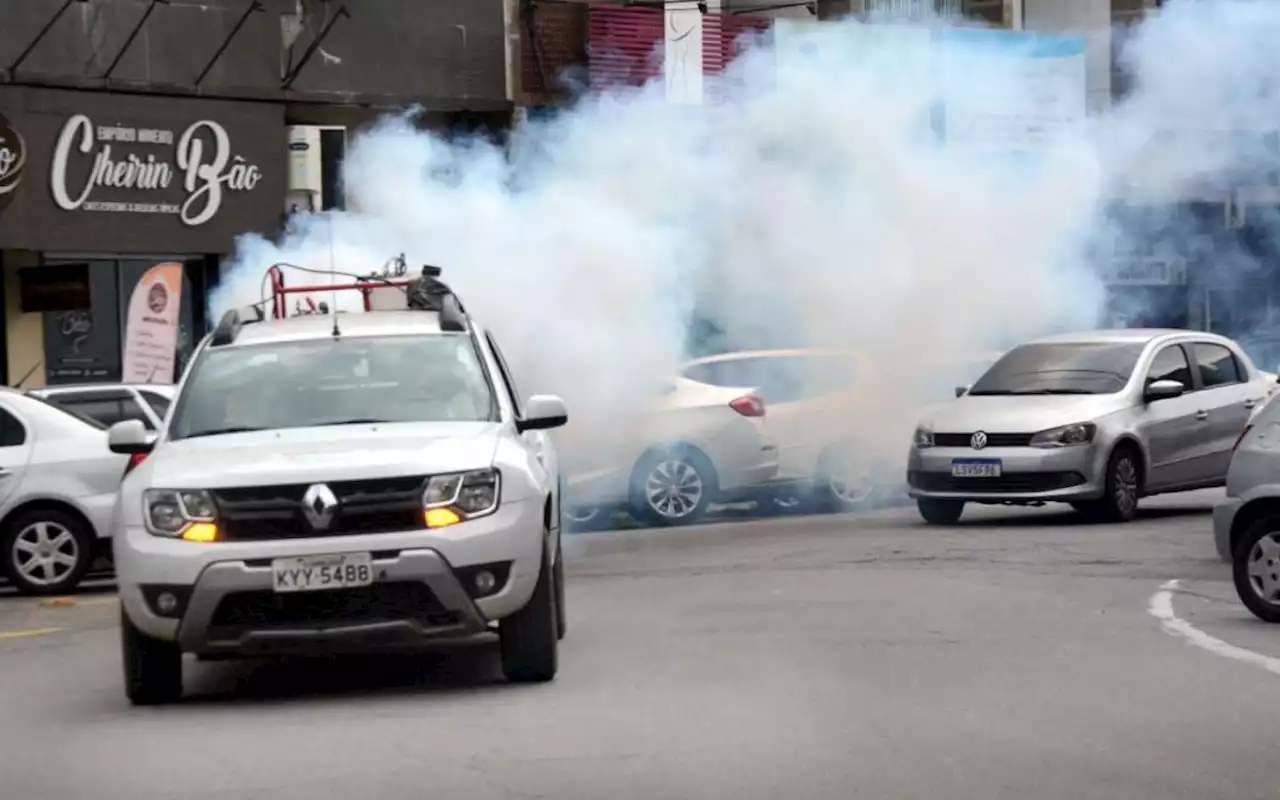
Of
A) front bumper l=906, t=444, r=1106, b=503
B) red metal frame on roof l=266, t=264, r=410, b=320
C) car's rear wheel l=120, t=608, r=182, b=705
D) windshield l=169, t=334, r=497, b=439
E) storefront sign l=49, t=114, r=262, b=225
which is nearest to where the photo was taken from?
car's rear wheel l=120, t=608, r=182, b=705

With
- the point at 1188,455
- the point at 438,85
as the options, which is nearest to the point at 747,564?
the point at 1188,455

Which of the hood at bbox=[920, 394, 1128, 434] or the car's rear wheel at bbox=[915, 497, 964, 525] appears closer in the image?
the hood at bbox=[920, 394, 1128, 434]

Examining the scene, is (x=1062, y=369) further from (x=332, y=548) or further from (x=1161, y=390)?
(x=332, y=548)

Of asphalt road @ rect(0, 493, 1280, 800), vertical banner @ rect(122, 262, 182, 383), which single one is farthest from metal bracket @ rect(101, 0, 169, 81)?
asphalt road @ rect(0, 493, 1280, 800)

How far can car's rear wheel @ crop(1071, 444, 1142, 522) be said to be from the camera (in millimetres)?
17453

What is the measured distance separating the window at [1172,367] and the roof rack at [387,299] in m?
6.63

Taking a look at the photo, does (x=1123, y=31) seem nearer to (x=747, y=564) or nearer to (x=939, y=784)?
(x=747, y=564)

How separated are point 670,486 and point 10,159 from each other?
915cm

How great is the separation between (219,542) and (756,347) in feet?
40.2

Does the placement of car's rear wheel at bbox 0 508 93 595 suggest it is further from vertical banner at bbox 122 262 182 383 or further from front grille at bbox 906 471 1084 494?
vertical banner at bbox 122 262 182 383

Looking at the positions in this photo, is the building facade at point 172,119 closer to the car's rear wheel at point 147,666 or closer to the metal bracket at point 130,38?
the metal bracket at point 130,38

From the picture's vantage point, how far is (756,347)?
20.8 metres

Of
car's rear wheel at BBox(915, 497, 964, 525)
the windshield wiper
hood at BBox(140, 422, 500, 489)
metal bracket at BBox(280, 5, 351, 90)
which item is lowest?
car's rear wheel at BBox(915, 497, 964, 525)

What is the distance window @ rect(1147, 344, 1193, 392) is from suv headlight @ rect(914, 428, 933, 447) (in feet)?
6.66
